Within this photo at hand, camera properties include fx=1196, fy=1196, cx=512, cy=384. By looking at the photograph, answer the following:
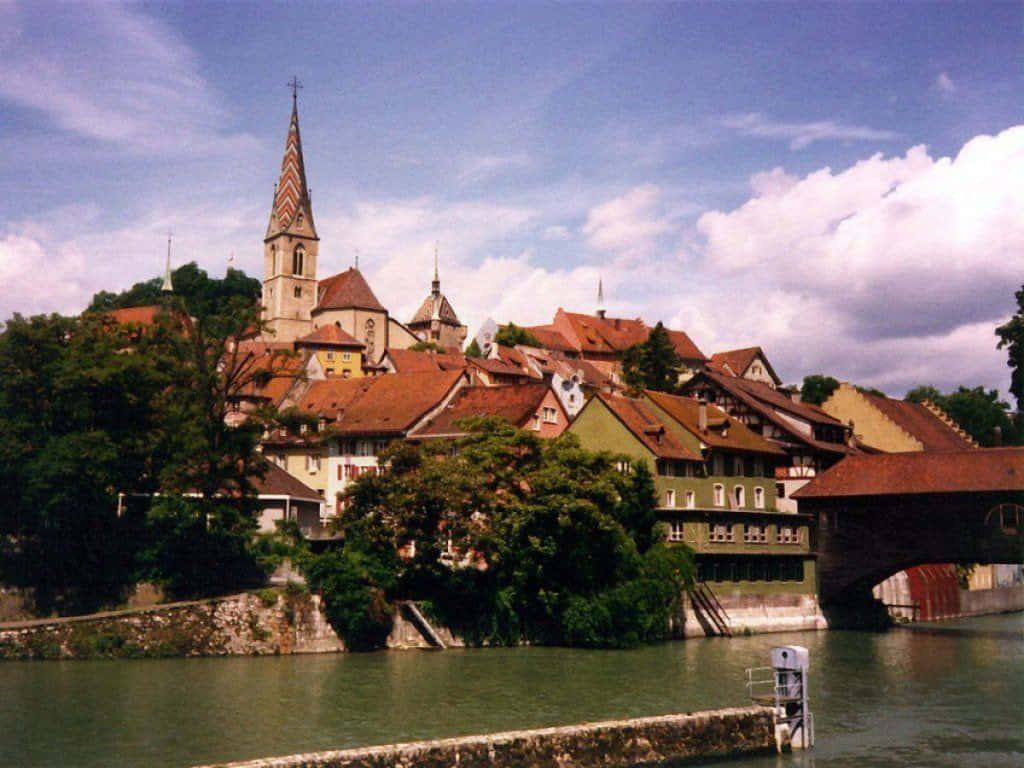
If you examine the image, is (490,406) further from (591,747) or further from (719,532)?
(591,747)

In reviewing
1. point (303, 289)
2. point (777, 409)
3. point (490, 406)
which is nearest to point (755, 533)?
point (777, 409)

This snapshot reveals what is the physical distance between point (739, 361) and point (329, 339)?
4725cm

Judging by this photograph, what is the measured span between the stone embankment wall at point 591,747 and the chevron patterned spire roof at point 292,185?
125175 millimetres

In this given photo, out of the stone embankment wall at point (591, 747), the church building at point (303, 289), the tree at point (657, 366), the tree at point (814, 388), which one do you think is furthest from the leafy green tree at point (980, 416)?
the stone embankment wall at point (591, 747)

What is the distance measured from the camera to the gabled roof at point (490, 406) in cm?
6825

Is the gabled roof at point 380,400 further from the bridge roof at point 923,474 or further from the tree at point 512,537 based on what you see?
the bridge roof at point 923,474

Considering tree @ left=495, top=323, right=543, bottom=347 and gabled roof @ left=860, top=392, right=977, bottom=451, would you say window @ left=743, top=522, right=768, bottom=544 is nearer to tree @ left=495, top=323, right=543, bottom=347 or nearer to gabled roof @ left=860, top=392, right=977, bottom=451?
gabled roof @ left=860, top=392, right=977, bottom=451

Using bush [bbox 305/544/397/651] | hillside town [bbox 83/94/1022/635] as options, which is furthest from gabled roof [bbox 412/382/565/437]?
bush [bbox 305/544/397/651]

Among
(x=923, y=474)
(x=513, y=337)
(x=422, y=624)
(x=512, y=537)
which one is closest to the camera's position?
(x=422, y=624)

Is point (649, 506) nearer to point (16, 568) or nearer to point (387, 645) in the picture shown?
point (387, 645)

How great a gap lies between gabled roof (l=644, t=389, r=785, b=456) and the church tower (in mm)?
78319

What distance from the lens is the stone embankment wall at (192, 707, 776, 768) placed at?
70.0 feet

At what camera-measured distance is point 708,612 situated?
191 ft

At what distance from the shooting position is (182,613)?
44.6 metres
